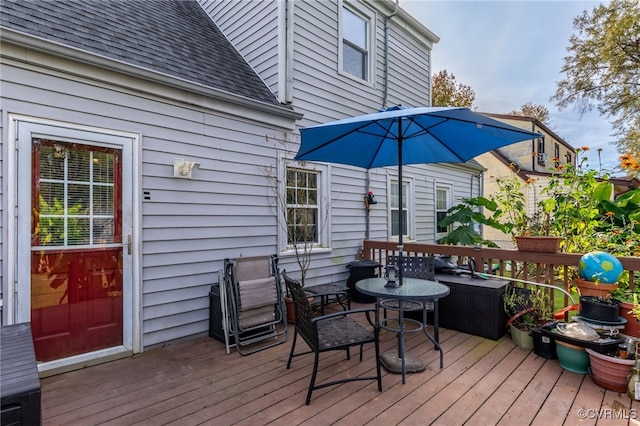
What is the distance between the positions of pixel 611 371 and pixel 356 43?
584 cm

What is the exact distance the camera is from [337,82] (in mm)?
5598

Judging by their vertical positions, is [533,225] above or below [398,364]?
above

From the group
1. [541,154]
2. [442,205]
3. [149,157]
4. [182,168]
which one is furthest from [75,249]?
[541,154]

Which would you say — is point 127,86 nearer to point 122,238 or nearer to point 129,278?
point 122,238

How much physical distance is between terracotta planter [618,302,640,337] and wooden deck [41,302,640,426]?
0.62m

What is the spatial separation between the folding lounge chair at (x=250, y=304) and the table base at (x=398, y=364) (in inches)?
47.5

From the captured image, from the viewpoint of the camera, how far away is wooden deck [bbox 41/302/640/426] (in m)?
2.19

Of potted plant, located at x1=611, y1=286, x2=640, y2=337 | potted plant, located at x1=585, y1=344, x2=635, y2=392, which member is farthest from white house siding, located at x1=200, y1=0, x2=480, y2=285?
potted plant, located at x1=611, y1=286, x2=640, y2=337

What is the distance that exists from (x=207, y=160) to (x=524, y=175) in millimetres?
12537

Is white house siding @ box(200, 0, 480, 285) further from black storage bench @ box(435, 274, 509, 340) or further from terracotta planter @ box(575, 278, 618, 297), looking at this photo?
terracotta planter @ box(575, 278, 618, 297)

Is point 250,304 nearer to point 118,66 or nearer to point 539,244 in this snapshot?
point 118,66

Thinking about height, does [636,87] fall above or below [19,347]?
above

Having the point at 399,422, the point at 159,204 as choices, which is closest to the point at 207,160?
the point at 159,204

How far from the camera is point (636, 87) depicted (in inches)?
445
